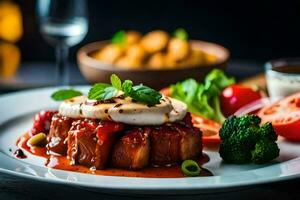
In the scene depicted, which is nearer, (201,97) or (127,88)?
(127,88)

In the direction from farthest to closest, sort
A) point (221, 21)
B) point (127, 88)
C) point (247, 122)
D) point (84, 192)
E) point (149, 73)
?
point (221, 21)
point (149, 73)
point (247, 122)
point (127, 88)
point (84, 192)

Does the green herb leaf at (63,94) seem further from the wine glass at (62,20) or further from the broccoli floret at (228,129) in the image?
the wine glass at (62,20)

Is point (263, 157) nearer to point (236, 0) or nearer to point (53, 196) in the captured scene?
point (53, 196)

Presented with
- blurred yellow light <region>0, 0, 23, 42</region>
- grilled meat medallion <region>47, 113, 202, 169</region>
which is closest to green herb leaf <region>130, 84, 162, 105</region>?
grilled meat medallion <region>47, 113, 202, 169</region>

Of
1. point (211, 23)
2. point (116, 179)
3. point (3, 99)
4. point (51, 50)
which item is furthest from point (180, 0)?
point (116, 179)

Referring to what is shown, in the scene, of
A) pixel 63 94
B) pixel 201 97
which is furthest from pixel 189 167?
pixel 201 97

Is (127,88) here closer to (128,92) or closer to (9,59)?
(128,92)
